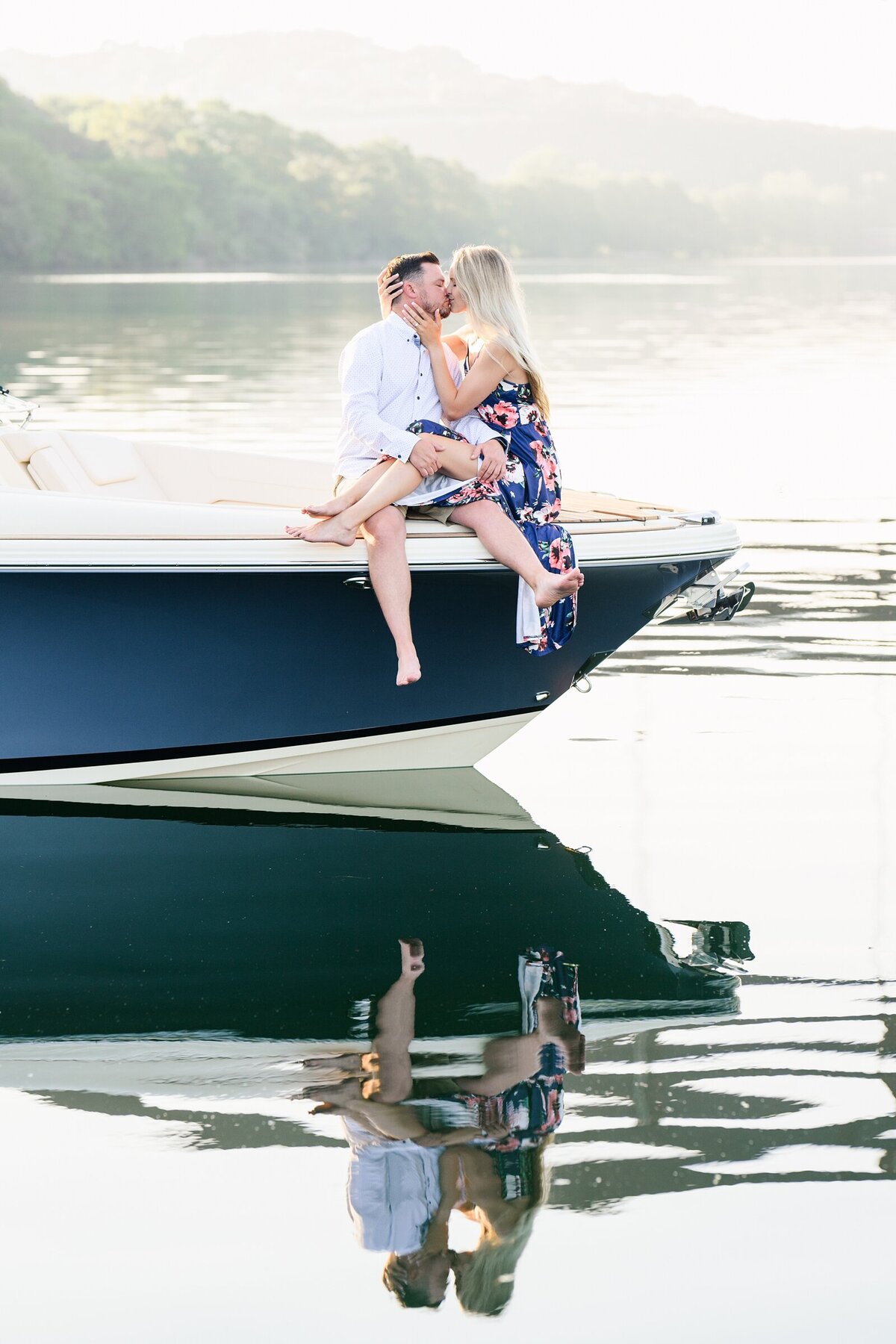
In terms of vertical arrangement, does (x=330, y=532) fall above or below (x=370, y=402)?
below

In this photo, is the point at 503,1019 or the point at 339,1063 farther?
the point at 503,1019

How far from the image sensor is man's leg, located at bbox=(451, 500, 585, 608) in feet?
16.9

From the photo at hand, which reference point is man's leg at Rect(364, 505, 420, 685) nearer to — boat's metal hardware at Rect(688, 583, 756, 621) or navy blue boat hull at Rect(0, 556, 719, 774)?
navy blue boat hull at Rect(0, 556, 719, 774)

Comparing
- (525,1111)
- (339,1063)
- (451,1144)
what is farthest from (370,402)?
(451,1144)

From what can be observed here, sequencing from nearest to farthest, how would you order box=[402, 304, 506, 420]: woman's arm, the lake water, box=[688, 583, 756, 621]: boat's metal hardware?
the lake water
box=[402, 304, 506, 420]: woman's arm
box=[688, 583, 756, 621]: boat's metal hardware

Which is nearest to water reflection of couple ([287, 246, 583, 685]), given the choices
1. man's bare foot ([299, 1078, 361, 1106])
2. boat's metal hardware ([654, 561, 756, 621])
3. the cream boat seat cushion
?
boat's metal hardware ([654, 561, 756, 621])

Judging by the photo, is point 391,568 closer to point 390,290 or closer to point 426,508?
point 426,508

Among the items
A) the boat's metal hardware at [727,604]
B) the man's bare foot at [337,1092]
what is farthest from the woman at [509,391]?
the man's bare foot at [337,1092]

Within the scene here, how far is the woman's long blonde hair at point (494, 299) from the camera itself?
16.6 feet

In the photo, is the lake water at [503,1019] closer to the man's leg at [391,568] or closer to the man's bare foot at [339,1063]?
the man's bare foot at [339,1063]

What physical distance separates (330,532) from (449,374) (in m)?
0.63

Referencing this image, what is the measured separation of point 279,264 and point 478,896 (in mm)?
112444

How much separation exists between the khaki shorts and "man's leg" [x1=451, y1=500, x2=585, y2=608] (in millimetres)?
64

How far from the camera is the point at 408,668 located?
5.24 meters
